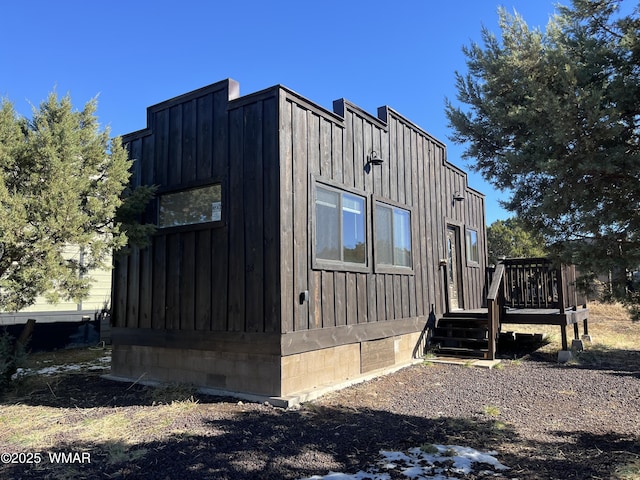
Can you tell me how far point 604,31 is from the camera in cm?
350

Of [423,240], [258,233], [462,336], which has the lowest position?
[462,336]

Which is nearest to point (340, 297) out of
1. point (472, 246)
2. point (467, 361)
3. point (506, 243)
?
point (467, 361)

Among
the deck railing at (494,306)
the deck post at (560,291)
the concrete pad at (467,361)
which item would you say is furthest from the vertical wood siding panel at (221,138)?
the deck post at (560,291)

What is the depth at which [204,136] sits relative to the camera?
6.58 metres

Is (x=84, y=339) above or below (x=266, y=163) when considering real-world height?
below

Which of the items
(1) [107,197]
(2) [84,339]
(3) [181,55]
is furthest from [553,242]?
(2) [84,339]

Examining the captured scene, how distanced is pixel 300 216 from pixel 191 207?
1908 mm

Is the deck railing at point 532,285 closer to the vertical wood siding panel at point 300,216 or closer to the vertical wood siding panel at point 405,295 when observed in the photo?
the vertical wood siding panel at point 405,295

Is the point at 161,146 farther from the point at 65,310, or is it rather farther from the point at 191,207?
the point at 65,310

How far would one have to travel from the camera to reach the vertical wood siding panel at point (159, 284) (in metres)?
6.76

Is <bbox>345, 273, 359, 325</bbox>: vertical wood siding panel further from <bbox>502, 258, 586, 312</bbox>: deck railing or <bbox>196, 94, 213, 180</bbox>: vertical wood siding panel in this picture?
<bbox>502, 258, 586, 312</bbox>: deck railing

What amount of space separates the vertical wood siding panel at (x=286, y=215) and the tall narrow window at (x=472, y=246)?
283 inches

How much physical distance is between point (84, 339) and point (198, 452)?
9.16m

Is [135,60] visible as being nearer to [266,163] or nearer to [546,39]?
[266,163]
